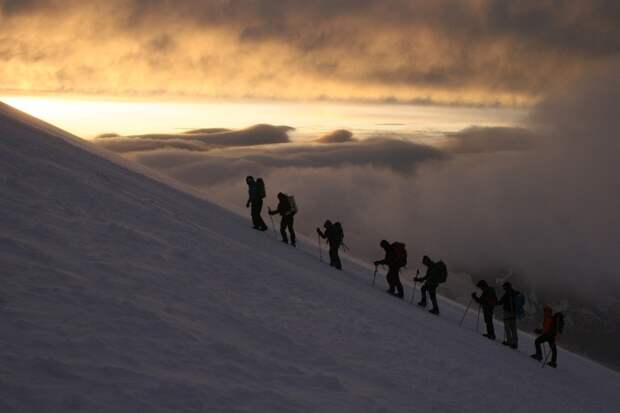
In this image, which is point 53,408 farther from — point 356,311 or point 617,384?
point 617,384

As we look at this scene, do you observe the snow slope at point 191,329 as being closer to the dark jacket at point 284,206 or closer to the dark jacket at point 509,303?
the dark jacket at point 509,303

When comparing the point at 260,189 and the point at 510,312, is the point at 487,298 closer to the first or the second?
the point at 510,312

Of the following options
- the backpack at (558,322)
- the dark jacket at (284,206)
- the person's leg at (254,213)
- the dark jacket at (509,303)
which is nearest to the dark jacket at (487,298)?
the dark jacket at (509,303)

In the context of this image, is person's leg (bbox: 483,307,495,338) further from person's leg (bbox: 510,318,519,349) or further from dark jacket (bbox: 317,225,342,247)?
dark jacket (bbox: 317,225,342,247)

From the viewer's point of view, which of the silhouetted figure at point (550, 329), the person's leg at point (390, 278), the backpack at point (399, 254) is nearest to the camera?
the silhouetted figure at point (550, 329)

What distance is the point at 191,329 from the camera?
7.91m

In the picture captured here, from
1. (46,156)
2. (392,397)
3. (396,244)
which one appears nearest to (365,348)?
(392,397)

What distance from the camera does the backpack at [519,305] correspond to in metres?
17.4

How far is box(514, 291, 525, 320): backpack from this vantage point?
685 inches

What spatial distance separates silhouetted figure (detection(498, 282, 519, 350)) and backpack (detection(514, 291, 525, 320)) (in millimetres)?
30

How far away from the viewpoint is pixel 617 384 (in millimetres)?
19625

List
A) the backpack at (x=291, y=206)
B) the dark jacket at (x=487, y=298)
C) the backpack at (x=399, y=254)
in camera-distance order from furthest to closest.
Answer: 1. the backpack at (x=291, y=206)
2. the backpack at (x=399, y=254)
3. the dark jacket at (x=487, y=298)

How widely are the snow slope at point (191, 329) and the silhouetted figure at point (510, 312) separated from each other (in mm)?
756

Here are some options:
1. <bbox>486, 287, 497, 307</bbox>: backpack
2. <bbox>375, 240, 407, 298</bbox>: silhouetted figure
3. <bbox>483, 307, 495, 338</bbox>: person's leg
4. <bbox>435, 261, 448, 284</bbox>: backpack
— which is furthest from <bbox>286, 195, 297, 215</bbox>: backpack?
<bbox>483, 307, 495, 338</bbox>: person's leg
